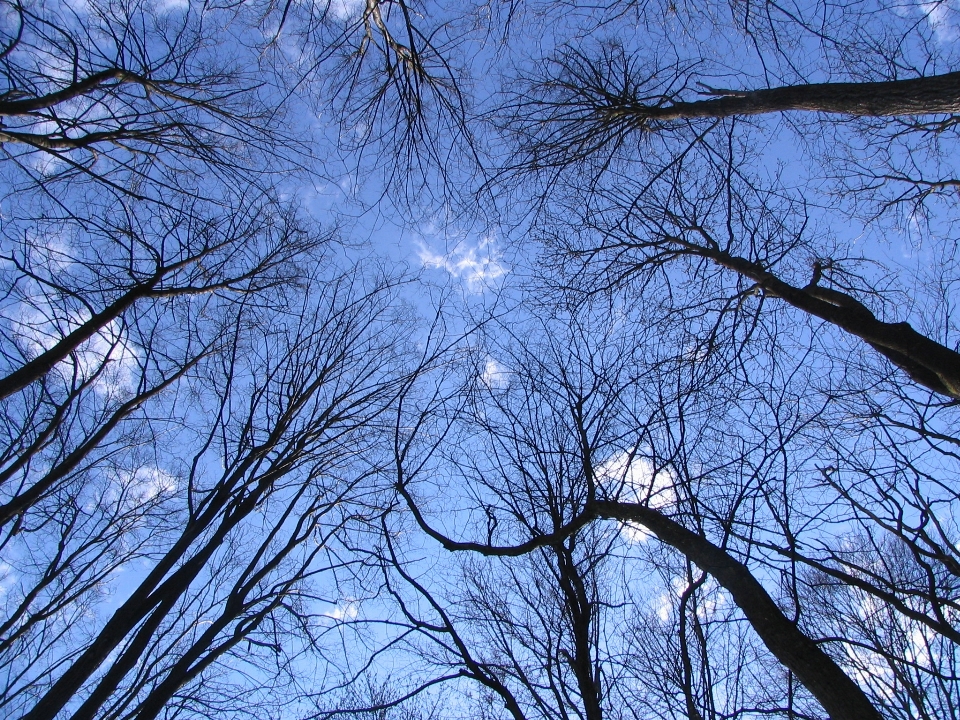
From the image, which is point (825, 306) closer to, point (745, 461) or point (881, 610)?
point (745, 461)

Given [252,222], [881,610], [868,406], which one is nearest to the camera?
[252,222]

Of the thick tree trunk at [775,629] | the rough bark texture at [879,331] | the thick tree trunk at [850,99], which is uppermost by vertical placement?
the thick tree trunk at [850,99]

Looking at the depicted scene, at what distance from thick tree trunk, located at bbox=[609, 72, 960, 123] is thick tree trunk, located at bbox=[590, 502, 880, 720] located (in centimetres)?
344

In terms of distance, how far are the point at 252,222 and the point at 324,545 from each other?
304 centimetres

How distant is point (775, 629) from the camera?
2.96 metres

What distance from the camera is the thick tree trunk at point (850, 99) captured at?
3.90 metres

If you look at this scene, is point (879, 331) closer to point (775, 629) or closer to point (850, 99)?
point (850, 99)

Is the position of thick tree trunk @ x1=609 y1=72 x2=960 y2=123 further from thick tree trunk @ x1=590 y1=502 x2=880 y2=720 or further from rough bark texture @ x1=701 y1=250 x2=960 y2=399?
thick tree trunk @ x1=590 y1=502 x2=880 y2=720

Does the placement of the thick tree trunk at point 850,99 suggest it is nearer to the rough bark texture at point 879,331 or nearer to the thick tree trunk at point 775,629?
the rough bark texture at point 879,331

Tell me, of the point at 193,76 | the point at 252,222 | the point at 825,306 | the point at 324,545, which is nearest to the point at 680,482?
the point at 825,306

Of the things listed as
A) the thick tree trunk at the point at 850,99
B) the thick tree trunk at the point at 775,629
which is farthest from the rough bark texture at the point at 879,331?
the thick tree trunk at the point at 775,629

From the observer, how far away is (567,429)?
5.06 metres

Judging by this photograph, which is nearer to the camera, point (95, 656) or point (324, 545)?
point (95, 656)

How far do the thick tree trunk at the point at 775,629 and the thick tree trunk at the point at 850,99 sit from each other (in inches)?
135
